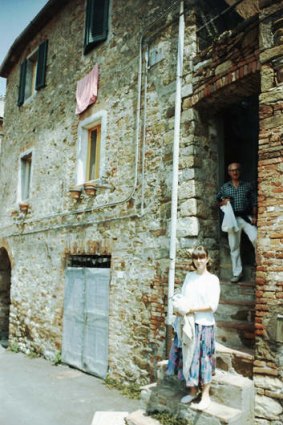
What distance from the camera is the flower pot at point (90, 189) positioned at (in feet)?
23.5

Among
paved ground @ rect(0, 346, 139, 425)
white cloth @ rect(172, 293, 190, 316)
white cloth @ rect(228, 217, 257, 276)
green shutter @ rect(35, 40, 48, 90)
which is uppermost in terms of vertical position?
green shutter @ rect(35, 40, 48, 90)

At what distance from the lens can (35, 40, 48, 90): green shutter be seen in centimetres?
972

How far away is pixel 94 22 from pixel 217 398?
24.0ft

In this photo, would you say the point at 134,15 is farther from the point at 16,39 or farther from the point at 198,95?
the point at 16,39

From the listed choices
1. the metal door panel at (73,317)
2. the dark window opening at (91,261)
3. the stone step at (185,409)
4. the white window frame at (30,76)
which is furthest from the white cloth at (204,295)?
the white window frame at (30,76)

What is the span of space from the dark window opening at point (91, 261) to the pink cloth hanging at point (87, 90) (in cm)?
297

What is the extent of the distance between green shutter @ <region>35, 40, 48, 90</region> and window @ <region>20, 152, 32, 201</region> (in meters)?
1.91

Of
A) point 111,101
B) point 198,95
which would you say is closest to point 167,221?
point 198,95

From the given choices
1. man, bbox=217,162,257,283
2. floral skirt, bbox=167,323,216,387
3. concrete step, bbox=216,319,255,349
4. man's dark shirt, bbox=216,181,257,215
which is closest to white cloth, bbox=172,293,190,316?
floral skirt, bbox=167,323,216,387

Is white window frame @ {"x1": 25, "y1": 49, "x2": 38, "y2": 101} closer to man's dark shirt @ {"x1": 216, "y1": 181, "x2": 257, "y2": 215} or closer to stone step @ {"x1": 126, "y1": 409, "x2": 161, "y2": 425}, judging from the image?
man's dark shirt @ {"x1": 216, "y1": 181, "x2": 257, "y2": 215}

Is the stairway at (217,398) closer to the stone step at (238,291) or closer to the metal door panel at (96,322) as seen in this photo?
the stone step at (238,291)

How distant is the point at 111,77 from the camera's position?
7.34m

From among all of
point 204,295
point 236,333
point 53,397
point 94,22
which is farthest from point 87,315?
point 94,22

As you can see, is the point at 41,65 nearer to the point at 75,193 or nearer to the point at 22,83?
the point at 22,83
